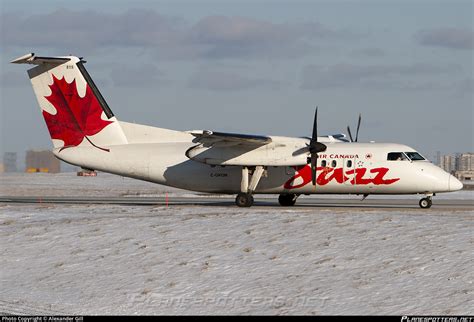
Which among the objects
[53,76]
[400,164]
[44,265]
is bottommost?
[44,265]

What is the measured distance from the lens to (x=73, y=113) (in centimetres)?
3325

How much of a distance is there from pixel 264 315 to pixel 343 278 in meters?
3.15

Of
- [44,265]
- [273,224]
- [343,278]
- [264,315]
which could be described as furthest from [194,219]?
[264,315]

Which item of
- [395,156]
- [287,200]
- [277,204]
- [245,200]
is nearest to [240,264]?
[245,200]

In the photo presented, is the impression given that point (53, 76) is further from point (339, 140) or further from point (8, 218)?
point (339, 140)

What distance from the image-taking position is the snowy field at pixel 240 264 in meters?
15.9

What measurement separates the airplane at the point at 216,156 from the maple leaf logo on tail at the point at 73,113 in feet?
0.15

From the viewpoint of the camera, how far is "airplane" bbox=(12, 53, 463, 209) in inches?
1224

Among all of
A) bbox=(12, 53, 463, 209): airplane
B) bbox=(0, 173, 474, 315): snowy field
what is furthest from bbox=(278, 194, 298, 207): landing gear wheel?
bbox=(0, 173, 474, 315): snowy field

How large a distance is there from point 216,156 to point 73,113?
7215 millimetres

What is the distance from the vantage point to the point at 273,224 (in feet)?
75.8

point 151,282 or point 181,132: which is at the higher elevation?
point 181,132

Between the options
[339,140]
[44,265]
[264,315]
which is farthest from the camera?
[339,140]

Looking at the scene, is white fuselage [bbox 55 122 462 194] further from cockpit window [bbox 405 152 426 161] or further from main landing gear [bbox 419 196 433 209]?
main landing gear [bbox 419 196 433 209]
